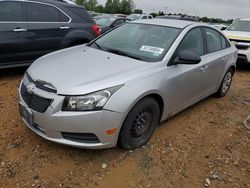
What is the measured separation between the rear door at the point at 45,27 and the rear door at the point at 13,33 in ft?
0.51

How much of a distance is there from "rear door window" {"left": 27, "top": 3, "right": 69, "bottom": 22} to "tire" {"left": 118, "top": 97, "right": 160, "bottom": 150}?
370cm

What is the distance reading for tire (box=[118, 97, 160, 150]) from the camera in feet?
9.89

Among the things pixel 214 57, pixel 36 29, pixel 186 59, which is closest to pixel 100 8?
pixel 36 29

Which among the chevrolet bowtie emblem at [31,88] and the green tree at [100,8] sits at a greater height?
the chevrolet bowtie emblem at [31,88]

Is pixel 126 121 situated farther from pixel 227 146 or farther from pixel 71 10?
pixel 71 10

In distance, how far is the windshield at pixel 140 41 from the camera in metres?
3.58

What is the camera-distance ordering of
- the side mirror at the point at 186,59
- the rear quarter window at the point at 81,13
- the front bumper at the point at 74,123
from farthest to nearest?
the rear quarter window at the point at 81,13 → the side mirror at the point at 186,59 → the front bumper at the point at 74,123

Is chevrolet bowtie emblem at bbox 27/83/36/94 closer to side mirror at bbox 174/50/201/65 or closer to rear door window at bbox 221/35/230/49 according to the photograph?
side mirror at bbox 174/50/201/65

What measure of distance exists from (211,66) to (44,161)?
3034 millimetres

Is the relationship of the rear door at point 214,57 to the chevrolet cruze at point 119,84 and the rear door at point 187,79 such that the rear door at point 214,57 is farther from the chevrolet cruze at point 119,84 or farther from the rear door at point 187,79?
the rear door at point 187,79

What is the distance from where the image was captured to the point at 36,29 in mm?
5656

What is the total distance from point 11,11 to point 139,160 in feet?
13.6

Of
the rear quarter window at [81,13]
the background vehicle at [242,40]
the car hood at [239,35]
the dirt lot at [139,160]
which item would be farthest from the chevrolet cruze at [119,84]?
the car hood at [239,35]

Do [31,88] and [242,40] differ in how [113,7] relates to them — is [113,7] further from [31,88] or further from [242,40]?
[31,88]
